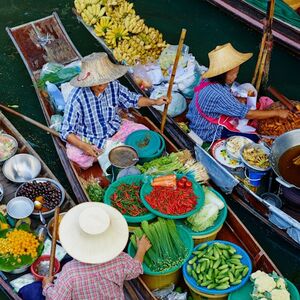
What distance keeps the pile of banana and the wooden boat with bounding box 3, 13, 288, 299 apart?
50 cm

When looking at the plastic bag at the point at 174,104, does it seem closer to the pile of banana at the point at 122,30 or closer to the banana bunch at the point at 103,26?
the pile of banana at the point at 122,30

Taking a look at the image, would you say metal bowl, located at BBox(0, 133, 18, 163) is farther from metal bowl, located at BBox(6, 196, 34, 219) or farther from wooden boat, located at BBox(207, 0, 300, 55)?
wooden boat, located at BBox(207, 0, 300, 55)

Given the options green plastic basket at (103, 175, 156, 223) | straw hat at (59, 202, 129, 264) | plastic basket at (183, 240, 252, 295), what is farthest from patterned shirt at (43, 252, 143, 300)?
green plastic basket at (103, 175, 156, 223)

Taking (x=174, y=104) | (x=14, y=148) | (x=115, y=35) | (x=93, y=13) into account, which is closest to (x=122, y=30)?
(x=115, y=35)

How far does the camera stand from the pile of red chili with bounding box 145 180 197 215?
196 inches

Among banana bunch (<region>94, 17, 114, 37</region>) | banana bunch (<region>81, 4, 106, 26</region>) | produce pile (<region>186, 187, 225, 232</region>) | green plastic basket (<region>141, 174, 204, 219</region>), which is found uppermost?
banana bunch (<region>81, 4, 106, 26</region>)

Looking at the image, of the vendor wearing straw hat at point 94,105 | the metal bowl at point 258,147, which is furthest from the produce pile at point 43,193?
the metal bowl at point 258,147

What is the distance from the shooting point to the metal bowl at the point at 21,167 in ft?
19.4

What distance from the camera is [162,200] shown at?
16.5 ft

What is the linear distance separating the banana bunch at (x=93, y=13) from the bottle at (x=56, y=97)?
4.49ft

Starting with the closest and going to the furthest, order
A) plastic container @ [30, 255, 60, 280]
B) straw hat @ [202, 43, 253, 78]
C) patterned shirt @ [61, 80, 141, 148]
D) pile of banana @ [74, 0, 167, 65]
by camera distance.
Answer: plastic container @ [30, 255, 60, 280], patterned shirt @ [61, 80, 141, 148], straw hat @ [202, 43, 253, 78], pile of banana @ [74, 0, 167, 65]

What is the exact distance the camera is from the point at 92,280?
13.1 ft

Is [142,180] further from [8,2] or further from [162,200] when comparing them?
[8,2]

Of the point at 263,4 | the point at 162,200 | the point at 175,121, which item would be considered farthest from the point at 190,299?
the point at 263,4
